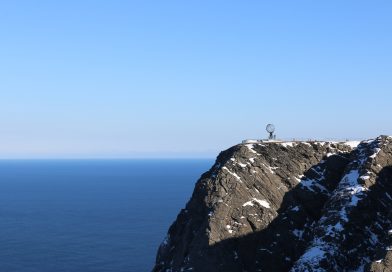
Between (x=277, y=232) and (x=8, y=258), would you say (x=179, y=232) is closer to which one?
(x=277, y=232)

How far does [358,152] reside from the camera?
59.8 metres

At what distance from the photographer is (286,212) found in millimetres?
53812

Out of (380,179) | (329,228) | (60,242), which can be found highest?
(380,179)

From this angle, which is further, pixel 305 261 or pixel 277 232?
pixel 277 232

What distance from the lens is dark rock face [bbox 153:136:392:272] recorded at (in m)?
46.2

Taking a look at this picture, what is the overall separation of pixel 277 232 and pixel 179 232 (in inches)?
446

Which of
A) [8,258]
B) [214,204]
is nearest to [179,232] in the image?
[214,204]

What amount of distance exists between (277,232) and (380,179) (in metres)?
12.1

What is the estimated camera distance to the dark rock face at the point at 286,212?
4616 centimetres

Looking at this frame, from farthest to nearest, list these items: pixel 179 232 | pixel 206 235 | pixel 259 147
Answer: pixel 259 147
pixel 179 232
pixel 206 235

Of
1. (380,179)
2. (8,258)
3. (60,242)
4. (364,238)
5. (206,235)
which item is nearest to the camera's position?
(364,238)

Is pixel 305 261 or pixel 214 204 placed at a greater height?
pixel 214 204

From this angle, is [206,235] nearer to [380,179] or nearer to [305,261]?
[305,261]

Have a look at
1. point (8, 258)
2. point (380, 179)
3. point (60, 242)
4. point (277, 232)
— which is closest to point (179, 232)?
point (277, 232)
